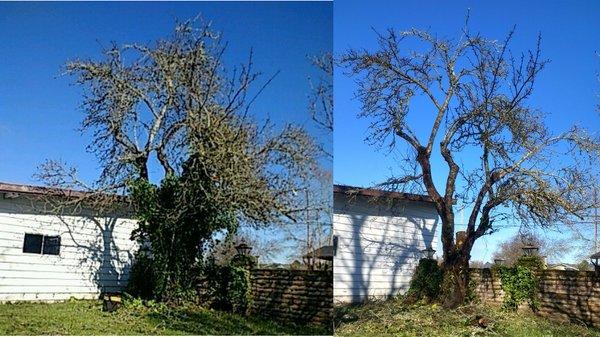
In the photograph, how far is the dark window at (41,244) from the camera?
15.5 ft

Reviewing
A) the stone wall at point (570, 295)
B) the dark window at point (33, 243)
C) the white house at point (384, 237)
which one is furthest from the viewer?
the dark window at point (33, 243)

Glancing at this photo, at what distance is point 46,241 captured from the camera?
4.92 m

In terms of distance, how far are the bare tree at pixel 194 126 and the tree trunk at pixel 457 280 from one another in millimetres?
1662

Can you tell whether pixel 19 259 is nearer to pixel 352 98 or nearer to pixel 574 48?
pixel 352 98

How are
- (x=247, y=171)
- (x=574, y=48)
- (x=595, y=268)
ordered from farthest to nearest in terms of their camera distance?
(x=247, y=171)
(x=574, y=48)
(x=595, y=268)

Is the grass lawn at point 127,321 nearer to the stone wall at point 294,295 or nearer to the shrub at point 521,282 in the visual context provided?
the stone wall at point 294,295

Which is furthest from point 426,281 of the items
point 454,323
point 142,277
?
point 142,277

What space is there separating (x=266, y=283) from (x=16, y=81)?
252 cm

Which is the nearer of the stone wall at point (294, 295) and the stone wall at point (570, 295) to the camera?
the stone wall at point (570, 295)

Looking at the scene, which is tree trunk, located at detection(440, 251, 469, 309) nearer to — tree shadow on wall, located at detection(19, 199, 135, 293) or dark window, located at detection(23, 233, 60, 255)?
tree shadow on wall, located at detection(19, 199, 135, 293)

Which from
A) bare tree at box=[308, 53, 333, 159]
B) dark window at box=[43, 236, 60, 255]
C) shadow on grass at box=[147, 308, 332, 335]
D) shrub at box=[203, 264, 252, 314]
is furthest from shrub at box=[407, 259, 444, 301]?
dark window at box=[43, 236, 60, 255]

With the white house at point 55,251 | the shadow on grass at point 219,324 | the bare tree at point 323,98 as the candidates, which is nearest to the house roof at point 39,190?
the white house at point 55,251

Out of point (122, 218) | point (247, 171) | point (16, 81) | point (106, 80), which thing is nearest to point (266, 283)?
point (247, 171)

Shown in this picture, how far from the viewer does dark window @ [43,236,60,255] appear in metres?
4.90
